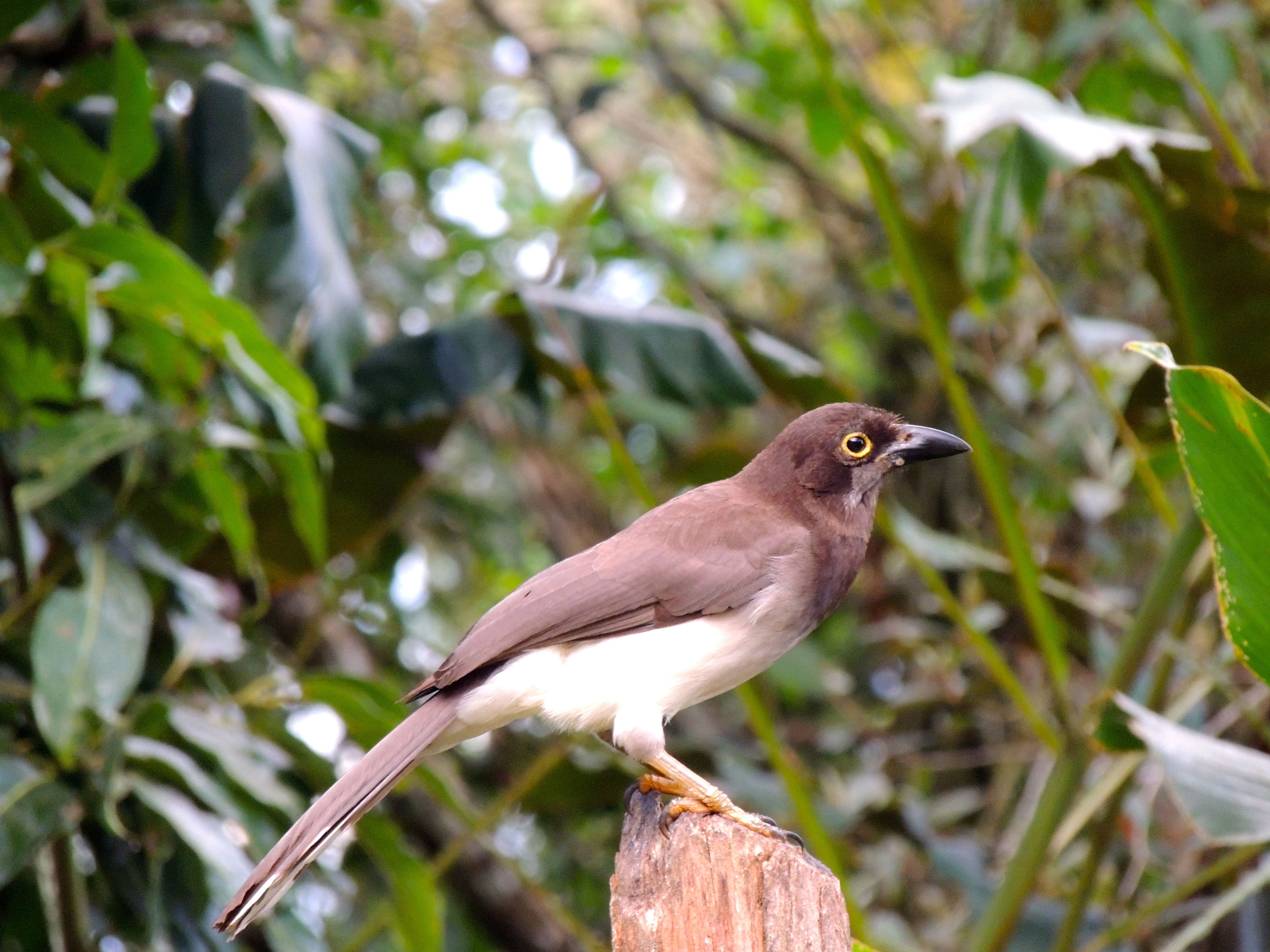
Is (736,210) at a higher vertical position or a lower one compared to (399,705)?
lower

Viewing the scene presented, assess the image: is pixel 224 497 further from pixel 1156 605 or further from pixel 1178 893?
pixel 1178 893

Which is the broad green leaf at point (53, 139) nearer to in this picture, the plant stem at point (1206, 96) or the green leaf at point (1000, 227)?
the green leaf at point (1000, 227)

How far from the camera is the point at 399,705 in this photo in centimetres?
398

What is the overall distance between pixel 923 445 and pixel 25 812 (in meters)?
2.30

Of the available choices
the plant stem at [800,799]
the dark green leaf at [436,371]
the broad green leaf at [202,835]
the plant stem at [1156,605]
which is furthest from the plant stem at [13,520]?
the plant stem at [1156,605]

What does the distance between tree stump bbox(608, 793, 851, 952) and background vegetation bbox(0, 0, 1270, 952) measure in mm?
851

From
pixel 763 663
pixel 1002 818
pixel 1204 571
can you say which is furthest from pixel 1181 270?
pixel 1002 818

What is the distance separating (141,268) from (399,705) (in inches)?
56.2

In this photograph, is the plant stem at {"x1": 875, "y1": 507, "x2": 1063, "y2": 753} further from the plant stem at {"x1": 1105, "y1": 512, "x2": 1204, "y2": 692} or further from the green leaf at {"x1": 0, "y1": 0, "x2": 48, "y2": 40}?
the green leaf at {"x1": 0, "y1": 0, "x2": 48, "y2": 40}

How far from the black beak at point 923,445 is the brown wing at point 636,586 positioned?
0.36 meters

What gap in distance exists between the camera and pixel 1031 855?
3.63 m

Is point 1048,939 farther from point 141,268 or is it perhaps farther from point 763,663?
point 141,268

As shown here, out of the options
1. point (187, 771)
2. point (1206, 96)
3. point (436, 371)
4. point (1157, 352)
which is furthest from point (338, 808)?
point (1206, 96)

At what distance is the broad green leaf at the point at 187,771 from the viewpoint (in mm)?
3463
